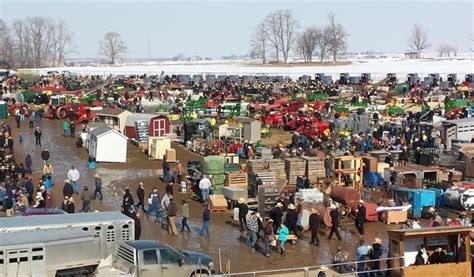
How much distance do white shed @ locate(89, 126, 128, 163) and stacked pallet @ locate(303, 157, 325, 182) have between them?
9.06 metres

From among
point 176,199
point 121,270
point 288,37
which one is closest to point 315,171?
point 176,199

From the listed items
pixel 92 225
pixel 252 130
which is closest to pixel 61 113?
pixel 252 130

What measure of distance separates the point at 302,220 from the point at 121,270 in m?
7.19

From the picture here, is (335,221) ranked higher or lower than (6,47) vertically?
lower

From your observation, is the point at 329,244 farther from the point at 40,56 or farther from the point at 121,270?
the point at 40,56

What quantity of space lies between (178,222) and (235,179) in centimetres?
355

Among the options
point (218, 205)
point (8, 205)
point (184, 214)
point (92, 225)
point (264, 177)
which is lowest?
point (218, 205)

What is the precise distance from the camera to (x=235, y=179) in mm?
23453

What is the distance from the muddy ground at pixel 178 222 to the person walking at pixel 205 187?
15.4 inches

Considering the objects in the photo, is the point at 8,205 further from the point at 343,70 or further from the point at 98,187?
the point at 343,70

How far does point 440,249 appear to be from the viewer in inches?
573

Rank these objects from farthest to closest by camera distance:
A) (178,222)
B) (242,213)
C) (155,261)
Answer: (178,222)
(242,213)
(155,261)

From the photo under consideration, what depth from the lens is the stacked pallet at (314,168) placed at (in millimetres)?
25422

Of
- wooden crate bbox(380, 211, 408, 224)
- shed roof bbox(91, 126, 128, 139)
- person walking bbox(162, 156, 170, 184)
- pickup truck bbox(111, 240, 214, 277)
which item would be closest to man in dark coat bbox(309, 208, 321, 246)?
wooden crate bbox(380, 211, 408, 224)
